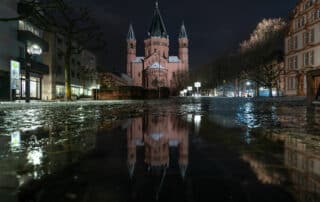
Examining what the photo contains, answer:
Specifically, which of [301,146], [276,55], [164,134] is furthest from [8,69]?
[276,55]

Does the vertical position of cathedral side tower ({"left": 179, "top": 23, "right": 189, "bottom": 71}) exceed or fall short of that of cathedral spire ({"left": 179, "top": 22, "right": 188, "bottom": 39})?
it falls short

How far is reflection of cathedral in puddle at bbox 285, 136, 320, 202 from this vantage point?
2.23m

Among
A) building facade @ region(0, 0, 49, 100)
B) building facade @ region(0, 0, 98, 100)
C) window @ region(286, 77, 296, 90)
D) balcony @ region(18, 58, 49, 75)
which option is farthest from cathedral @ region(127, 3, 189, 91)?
building facade @ region(0, 0, 49, 100)

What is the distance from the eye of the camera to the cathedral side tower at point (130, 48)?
15489 cm

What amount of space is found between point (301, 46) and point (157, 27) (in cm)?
9796

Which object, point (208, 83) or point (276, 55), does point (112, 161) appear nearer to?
point (276, 55)

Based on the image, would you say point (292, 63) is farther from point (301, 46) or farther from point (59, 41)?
point (59, 41)

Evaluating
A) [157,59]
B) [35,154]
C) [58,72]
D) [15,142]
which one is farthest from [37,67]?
[157,59]

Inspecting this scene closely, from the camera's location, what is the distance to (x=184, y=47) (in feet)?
502

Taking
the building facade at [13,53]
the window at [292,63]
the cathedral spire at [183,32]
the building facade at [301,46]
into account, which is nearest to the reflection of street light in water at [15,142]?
the building facade at [13,53]

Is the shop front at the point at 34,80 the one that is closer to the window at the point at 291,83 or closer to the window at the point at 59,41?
the window at the point at 59,41

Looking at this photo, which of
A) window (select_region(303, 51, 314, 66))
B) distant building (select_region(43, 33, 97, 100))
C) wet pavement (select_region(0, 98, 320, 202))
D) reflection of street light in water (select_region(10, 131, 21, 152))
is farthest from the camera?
distant building (select_region(43, 33, 97, 100))

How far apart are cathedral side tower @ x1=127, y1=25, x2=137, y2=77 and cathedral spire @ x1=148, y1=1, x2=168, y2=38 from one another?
60.3 feet

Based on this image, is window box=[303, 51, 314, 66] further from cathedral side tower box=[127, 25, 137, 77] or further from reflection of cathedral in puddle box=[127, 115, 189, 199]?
cathedral side tower box=[127, 25, 137, 77]
